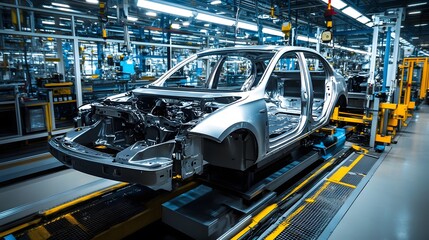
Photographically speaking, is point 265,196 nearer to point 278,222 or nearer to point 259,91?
point 278,222

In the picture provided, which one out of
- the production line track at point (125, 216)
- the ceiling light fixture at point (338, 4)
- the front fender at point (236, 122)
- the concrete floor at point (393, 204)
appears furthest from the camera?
the ceiling light fixture at point (338, 4)

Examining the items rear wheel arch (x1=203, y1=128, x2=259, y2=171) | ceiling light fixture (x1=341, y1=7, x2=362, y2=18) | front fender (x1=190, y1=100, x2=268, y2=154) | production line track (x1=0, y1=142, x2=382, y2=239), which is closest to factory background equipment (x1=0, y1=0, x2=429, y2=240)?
production line track (x1=0, y1=142, x2=382, y2=239)

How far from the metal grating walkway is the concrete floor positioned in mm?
139

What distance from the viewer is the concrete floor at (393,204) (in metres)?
2.50

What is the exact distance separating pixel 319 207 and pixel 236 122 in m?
1.44

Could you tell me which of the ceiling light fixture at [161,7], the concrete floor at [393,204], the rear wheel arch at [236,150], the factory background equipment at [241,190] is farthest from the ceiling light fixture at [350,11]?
the rear wheel arch at [236,150]

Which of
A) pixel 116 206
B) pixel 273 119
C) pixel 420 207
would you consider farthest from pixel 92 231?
pixel 420 207

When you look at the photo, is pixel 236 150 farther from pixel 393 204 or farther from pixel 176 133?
pixel 393 204

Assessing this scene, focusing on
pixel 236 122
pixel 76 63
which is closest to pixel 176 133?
pixel 236 122

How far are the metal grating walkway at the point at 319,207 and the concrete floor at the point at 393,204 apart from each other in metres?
0.14

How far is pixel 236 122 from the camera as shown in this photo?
2.20 metres

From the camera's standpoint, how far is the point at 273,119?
14.6 ft

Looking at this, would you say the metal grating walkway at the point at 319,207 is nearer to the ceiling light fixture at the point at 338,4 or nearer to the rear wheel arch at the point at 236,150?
the rear wheel arch at the point at 236,150

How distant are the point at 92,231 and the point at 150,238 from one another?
1.67 ft
